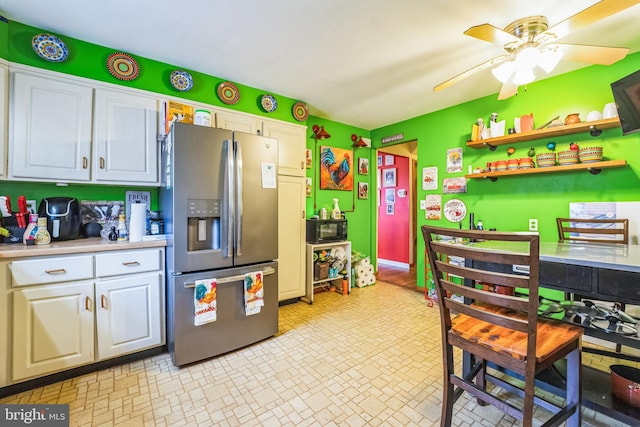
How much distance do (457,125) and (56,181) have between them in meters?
4.09

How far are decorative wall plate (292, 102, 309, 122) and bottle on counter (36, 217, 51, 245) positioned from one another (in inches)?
99.1

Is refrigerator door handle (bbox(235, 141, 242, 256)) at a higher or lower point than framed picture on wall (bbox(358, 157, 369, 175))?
lower

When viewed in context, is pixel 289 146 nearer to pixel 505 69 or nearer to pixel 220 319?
pixel 220 319

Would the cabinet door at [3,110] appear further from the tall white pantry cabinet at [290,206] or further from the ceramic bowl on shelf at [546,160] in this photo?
the ceramic bowl on shelf at [546,160]

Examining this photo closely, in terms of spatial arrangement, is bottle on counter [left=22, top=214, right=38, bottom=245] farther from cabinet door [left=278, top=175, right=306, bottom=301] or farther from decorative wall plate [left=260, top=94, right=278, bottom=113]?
decorative wall plate [left=260, top=94, right=278, bottom=113]

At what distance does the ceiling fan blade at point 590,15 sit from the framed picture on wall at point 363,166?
9.25 feet

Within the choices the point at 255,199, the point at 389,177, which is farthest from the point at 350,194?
the point at 255,199

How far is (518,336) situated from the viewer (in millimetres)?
1197

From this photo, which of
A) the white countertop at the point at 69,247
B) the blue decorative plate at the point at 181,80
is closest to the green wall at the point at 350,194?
the blue decorative plate at the point at 181,80

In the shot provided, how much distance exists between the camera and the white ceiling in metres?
1.74

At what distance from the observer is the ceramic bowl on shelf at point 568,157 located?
2.37 meters

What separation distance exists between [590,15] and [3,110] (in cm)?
362

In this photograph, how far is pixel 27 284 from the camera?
1658mm

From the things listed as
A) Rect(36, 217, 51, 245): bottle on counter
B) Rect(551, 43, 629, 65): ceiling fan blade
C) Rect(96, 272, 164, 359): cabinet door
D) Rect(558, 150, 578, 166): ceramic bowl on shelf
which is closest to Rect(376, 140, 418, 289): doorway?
Rect(558, 150, 578, 166): ceramic bowl on shelf
